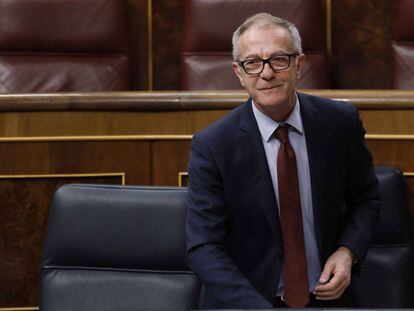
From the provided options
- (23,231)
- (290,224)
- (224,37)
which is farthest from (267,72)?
(224,37)

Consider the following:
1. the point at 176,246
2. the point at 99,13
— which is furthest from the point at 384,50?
the point at 176,246

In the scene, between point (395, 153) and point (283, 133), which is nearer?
point (283, 133)

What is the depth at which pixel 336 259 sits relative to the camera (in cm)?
65

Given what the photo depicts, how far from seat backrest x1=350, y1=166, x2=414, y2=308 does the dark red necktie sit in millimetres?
71

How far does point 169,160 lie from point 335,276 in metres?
0.27

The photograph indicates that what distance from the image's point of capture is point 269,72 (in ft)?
2.08

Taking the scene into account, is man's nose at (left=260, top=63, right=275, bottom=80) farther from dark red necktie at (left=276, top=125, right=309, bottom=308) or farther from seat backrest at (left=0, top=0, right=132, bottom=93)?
seat backrest at (left=0, top=0, right=132, bottom=93)

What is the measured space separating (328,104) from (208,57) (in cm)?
51

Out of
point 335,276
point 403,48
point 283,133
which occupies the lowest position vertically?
point 335,276

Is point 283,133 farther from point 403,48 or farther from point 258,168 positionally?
point 403,48

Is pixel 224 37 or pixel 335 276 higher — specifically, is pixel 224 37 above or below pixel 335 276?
above

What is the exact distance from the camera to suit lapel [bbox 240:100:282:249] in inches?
25.5

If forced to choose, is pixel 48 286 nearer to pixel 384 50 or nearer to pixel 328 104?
pixel 328 104

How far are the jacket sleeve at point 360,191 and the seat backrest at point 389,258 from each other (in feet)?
0.12
